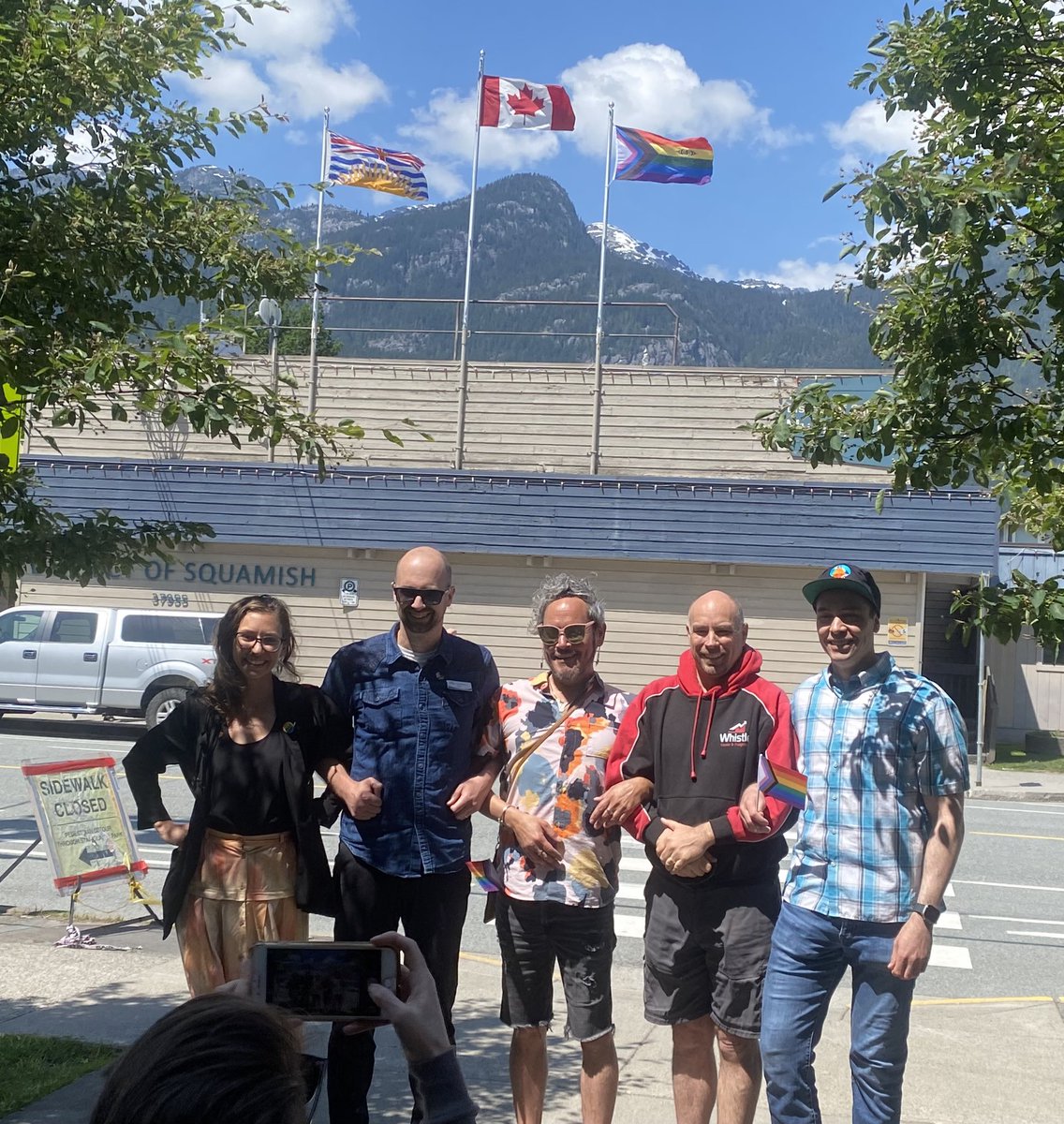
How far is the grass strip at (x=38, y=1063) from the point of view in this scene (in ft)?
14.9

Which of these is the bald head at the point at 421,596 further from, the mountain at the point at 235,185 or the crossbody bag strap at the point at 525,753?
the mountain at the point at 235,185

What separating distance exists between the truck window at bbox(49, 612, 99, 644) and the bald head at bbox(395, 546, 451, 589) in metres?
14.7

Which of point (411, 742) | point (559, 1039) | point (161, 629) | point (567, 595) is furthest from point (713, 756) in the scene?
point (161, 629)

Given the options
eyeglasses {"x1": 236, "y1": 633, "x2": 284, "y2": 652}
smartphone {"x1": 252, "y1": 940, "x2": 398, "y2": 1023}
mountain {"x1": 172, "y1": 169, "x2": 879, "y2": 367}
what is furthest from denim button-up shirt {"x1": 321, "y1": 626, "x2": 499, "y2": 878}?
mountain {"x1": 172, "y1": 169, "x2": 879, "y2": 367}

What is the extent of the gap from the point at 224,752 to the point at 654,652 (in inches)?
649

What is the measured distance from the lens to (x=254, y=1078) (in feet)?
4.76

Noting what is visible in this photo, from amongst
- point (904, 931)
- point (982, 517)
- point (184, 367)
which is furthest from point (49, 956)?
point (982, 517)

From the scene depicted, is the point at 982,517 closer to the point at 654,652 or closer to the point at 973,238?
the point at 654,652

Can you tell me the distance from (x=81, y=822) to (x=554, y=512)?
1343 cm

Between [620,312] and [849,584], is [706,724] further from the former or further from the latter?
[620,312]

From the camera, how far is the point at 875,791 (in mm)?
3902

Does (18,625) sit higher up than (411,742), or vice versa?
(411,742)

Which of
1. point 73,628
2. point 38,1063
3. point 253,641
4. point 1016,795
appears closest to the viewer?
point 253,641

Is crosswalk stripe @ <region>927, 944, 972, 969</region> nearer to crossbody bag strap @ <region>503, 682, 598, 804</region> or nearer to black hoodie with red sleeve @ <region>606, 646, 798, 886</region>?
black hoodie with red sleeve @ <region>606, 646, 798, 886</region>
